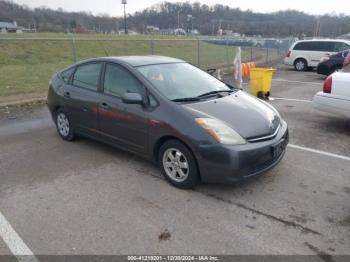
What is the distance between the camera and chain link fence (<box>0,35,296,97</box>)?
40.2ft

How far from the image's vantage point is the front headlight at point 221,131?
11.9 feet

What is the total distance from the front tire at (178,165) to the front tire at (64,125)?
218cm

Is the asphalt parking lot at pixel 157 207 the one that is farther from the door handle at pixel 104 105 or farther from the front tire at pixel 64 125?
the door handle at pixel 104 105

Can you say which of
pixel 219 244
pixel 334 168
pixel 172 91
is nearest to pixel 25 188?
pixel 172 91

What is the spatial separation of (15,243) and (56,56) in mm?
23639

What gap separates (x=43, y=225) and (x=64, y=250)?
0.51m

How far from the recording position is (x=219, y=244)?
2998 mm

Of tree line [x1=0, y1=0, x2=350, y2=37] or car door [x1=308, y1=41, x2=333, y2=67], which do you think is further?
tree line [x1=0, y1=0, x2=350, y2=37]

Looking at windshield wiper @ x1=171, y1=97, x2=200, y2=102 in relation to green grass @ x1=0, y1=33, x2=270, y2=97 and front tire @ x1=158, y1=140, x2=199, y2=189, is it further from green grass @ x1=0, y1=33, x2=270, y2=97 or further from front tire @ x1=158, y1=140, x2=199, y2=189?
green grass @ x1=0, y1=33, x2=270, y2=97

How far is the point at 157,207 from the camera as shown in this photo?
3.62 m

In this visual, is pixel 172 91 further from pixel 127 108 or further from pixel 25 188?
pixel 25 188

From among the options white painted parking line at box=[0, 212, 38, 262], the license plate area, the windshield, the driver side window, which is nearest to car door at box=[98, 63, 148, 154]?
the driver side window

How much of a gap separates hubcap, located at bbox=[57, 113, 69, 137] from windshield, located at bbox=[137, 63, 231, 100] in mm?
1959

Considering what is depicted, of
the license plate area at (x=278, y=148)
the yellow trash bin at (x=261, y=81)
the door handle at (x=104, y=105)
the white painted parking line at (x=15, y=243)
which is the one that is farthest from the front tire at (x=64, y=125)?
the yellow trash bin at (x=261, y=81)
